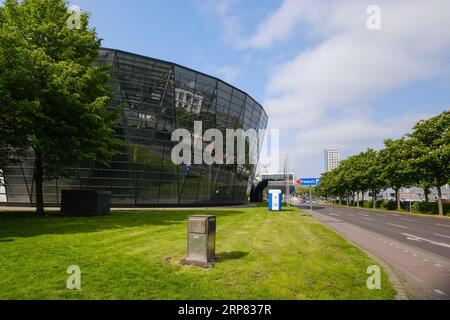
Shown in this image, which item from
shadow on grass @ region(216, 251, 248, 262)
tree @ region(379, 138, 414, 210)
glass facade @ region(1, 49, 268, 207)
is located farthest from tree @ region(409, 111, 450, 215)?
shadow on grass @ region(216, 251, 248, 262)

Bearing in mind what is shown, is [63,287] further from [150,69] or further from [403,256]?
[150,69]

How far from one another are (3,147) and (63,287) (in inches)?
737

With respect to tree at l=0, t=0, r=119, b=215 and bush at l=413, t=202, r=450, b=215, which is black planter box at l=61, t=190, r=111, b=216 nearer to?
tree at l=0, t=0, r=119, b=215

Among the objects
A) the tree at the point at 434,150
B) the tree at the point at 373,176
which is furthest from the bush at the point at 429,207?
the tree at the point at 373,176

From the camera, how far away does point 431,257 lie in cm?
1023

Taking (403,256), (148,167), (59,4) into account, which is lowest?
(403,256)

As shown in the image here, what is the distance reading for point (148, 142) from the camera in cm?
3369

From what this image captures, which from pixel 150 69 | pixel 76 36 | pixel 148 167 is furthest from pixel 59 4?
pixel 148 167

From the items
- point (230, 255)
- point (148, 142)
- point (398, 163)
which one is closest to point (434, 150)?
point (398, 163)

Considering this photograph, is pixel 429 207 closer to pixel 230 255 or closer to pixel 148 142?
pixel 148 142

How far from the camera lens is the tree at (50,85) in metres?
16.2

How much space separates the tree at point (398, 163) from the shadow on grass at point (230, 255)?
36.4 metres

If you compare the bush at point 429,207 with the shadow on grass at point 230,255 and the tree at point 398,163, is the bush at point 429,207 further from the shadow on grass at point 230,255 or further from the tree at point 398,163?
the shadow on grass at point 230,255

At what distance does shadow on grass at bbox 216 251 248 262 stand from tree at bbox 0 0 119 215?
1279cm
